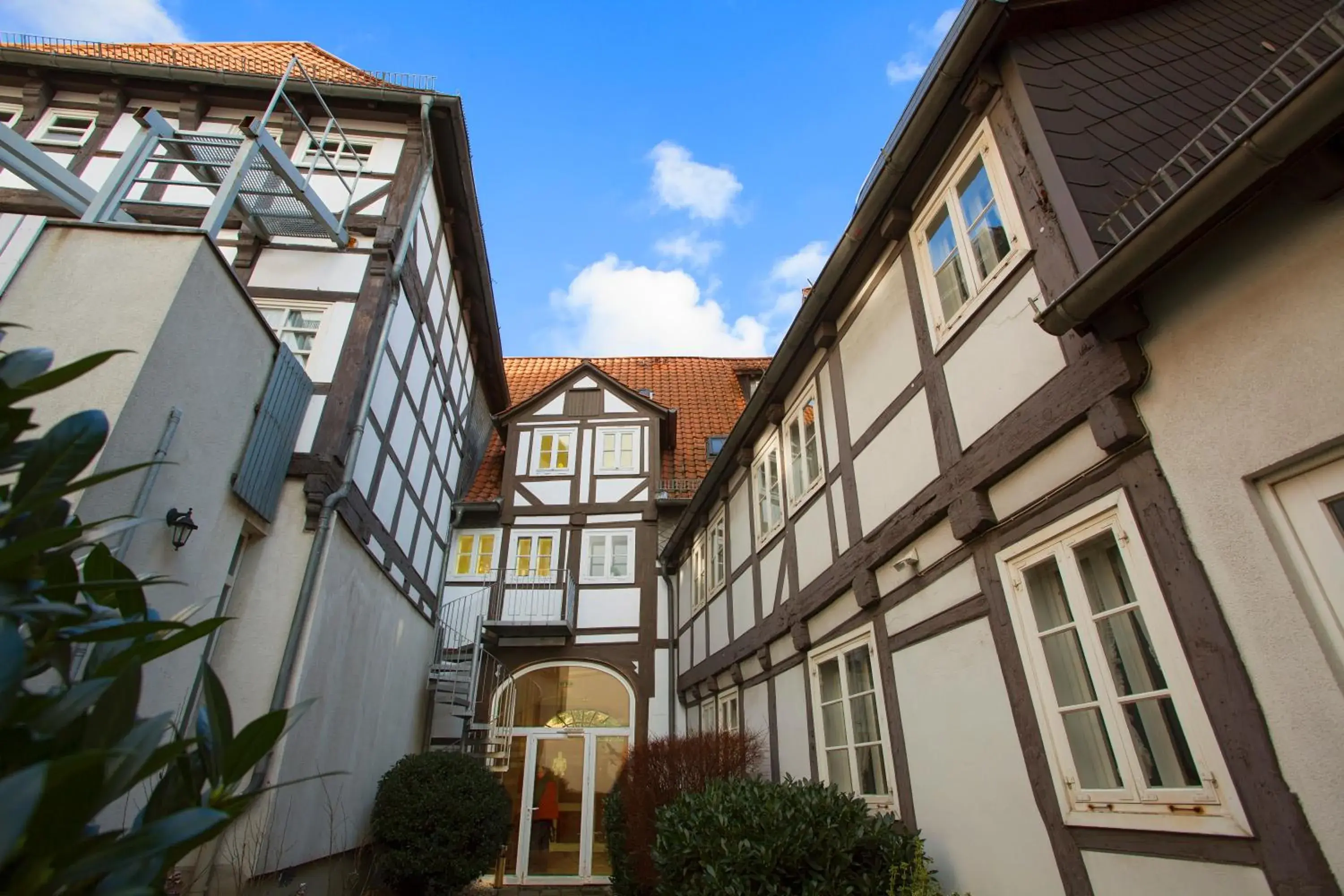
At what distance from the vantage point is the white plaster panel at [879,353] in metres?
5.39

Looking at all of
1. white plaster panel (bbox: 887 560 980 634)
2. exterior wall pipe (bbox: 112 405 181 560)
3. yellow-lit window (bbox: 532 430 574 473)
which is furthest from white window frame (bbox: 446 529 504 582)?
white plaster panel (bbox: 887 560 980 634)

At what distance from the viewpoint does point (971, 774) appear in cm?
422

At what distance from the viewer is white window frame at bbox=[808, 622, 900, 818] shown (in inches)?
204

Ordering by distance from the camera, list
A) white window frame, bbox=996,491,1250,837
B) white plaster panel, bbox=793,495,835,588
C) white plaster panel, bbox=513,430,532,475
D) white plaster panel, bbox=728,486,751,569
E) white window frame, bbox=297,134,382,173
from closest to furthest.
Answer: white window frame, bbox=996,491,1250,837 < white plaster panel, bbox=793,495,835,588 < white plaster panel, bbox=728,486,751,569 < white window frame, bbox=297,134,382,173 < white plaster panel, bbox=513,430,532,475

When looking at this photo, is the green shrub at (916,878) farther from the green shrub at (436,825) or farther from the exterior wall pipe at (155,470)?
the green shrub at (436,825)

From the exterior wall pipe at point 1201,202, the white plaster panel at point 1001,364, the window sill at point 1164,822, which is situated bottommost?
the window sill at point 1164,822

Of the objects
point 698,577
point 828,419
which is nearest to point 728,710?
point 698,577

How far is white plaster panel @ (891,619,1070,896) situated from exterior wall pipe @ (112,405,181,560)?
5316 millimetres

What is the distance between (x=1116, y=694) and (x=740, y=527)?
6122 mm

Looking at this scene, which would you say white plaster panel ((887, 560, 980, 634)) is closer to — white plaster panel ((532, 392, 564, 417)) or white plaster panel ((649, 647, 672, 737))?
white plaster panel ((649, 647, 672, 737))

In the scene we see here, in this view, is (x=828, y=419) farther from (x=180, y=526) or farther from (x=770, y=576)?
(x=180, y=526)

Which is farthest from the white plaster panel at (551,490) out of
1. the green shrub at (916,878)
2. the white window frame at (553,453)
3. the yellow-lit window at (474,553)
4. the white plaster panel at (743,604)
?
the green shrub at (916,878)

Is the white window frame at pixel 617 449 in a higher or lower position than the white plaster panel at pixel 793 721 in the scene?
higher

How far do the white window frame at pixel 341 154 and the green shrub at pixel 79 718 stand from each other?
373 inches
